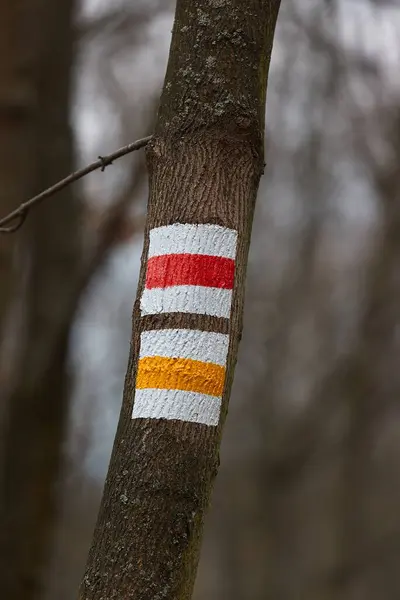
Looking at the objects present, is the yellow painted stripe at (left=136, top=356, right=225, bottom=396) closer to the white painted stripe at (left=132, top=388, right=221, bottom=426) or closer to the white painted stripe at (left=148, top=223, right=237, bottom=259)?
the white painted stripe at (left=132, top=388, right=221, bottom=426)

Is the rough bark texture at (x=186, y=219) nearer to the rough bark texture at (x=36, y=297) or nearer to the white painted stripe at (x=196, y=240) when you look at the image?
the white painted stripe at (x=196, y=240)

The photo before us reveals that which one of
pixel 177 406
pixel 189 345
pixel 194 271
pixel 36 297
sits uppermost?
pixel 36 297

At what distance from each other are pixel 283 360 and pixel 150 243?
11395 millimetres

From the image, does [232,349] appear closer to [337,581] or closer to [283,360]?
[337,581]

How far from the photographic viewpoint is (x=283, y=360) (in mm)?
13070

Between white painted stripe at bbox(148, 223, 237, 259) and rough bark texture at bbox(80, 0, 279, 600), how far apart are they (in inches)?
0.6

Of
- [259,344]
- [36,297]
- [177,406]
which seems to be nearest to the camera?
[177,406]

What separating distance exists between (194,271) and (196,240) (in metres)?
0.06

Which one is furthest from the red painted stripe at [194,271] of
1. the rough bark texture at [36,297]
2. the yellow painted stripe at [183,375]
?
the rough bark texture at [36,297]

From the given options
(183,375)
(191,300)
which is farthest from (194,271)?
(183,375)

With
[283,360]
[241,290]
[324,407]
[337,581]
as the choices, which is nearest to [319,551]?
[337,581]

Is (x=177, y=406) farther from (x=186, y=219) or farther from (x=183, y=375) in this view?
(x=186, y=219)

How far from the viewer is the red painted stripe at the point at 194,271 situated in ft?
5.65

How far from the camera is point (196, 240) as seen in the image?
174cm
